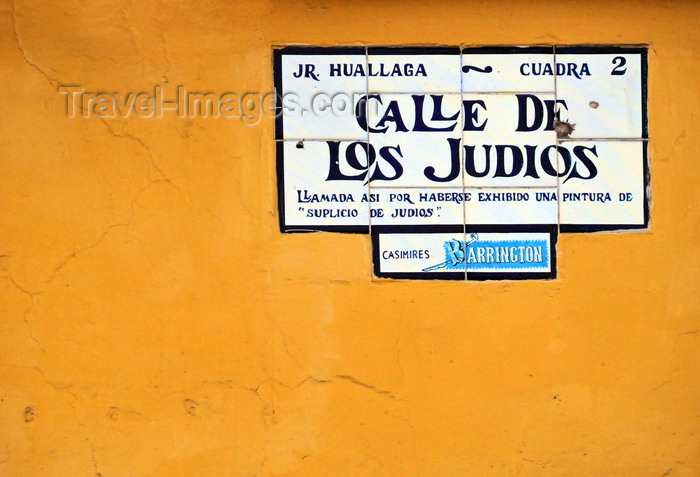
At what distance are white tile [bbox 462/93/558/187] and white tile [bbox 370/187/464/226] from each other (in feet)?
0.65

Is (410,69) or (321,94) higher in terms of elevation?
(410,69)

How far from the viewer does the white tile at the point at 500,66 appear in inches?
130

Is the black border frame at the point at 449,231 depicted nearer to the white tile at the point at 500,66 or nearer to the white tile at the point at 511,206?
the white tile at the point at 511,206

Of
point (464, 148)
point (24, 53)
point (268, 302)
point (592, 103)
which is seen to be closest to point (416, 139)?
point (464, 148)

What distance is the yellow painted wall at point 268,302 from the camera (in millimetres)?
3244

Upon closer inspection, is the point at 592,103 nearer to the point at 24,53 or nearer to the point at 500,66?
the point at 500,66

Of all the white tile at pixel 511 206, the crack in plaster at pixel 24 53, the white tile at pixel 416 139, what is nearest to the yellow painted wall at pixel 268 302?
the crack in plaster at pixel 24 53

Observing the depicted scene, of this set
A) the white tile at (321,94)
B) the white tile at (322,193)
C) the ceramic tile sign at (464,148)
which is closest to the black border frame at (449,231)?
the ceramic tile sign at (464,148)

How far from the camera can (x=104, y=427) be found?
10.6 feet

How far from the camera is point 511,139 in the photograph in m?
3.31

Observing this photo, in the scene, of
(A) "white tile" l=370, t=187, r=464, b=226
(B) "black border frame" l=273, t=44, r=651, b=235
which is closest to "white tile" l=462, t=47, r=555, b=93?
(B) "black border frame" l=273, t=44, r=651, b=235

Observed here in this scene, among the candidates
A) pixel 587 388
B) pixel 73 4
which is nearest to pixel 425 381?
pixel 587 388

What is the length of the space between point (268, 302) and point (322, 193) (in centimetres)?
53

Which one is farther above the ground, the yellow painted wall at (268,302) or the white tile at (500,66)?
the white tile at (500,66)
